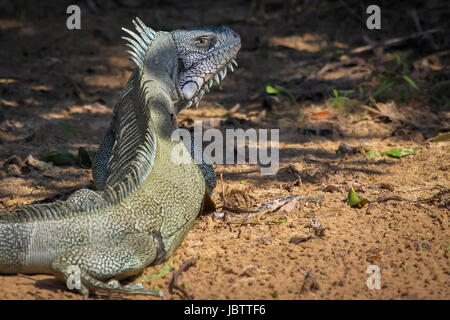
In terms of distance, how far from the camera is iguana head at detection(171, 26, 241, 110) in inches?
199

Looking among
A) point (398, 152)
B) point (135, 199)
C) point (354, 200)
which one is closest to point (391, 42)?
point (398, 152)

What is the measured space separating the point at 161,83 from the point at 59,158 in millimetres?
1681

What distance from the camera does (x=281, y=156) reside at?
19.6 ft

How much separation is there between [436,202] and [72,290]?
2942 mm

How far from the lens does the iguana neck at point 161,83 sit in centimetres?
444

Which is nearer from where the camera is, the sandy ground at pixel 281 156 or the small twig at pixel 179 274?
the small twig at pixel 179 274

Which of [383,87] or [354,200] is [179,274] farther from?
[383,87]

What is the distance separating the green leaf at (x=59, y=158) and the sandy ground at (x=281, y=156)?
0.38 ft

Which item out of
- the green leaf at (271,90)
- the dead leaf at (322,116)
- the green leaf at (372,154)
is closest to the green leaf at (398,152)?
the green leaf at (372,154)

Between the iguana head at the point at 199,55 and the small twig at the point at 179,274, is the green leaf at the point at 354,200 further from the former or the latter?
the iguana head at the point at 199,55

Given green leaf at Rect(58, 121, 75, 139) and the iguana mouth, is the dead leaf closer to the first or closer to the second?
the iguana mouth

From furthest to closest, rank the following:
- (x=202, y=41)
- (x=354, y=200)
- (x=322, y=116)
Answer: (x=322, y=116), (x=202, y=41), (x=354, y=200)

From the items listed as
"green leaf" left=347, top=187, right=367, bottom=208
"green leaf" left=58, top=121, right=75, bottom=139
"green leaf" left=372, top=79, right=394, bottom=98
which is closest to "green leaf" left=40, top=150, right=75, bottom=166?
"green leaf" left=58, top=121, right=75, bottom=139

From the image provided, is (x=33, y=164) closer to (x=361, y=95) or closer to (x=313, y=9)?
(x=361, y=95)
